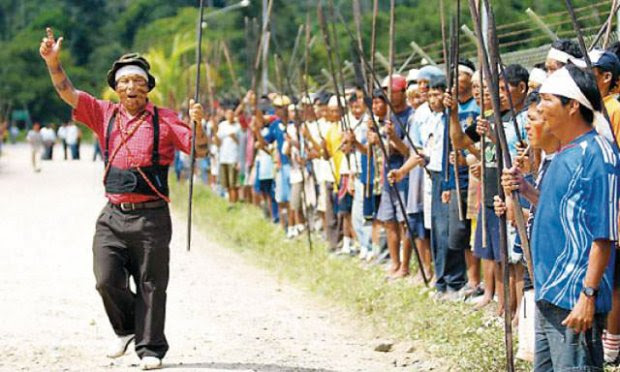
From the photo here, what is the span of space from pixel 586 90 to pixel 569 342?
930 millimetres

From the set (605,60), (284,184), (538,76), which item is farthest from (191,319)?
(284,184)

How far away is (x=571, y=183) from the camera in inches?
179

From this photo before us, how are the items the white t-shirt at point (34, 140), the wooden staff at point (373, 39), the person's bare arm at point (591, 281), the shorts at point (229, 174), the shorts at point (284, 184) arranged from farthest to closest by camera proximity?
the white t-shirt at point (34, 140) → the shorts at point (229, 174) → the shorts at point (284, 184) → the wooden staff at point (373, 39) → the person's bare arm at point (591, 281)

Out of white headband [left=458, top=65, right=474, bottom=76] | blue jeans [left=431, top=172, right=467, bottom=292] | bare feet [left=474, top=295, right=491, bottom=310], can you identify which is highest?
white headband [left=458, top=65, right=474, bottom=76]

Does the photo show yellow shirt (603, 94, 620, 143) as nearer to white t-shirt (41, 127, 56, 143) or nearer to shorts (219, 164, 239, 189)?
shorts (219, 164, 239, 189)

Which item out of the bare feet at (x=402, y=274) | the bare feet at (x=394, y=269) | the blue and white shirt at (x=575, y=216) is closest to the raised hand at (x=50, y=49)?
the blue and white shirt at (x=575, y=216)

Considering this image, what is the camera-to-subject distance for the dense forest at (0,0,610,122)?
32.8m

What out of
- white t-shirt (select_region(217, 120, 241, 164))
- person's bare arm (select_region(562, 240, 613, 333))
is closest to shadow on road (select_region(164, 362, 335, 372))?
person's bare arm (select_region(562, 240, 613, 333))

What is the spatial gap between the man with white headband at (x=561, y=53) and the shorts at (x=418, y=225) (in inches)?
148

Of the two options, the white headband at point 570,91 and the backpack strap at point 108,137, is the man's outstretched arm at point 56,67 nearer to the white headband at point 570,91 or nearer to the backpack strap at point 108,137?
the backpack strap at point 108,137

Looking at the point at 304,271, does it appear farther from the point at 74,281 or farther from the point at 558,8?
the point at 558,8

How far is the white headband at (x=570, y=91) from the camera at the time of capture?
182 inches

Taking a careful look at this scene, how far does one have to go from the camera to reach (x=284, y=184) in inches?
581

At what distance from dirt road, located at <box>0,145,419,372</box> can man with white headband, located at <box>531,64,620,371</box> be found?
272 cm
